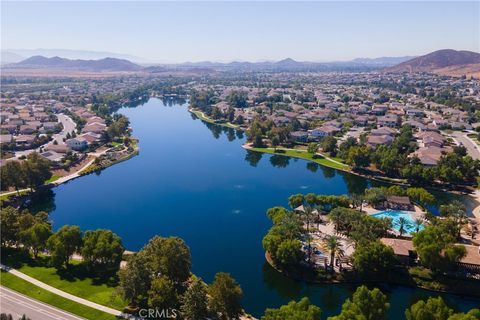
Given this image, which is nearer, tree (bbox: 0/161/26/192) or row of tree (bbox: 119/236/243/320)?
row of tree (bbox: 119/236/243/320)

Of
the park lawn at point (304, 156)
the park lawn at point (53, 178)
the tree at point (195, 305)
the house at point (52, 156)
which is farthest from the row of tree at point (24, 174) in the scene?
the park lawn at point (304, 156)

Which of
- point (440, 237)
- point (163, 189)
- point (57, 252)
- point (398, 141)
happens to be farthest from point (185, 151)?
point (440, 237)

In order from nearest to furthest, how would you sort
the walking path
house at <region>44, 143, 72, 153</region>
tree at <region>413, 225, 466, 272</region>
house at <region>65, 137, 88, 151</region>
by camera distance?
the walking path → tree at <region>413, 225, 466, 272</region> → house at <region>44, 143, 72, 153</region> → house at <region>65, 137, 88, 151</region>

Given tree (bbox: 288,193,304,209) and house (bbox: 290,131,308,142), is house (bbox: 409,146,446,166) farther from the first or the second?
tree (bbox: 288,193,304,209)

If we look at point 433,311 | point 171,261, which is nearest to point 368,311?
point 433,311

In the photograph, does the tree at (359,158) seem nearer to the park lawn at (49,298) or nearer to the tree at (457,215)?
the tree at (457,215)

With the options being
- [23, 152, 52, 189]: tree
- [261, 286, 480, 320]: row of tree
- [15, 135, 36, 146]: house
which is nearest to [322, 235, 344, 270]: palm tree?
[261, 286, 480, 320]: row of tree
